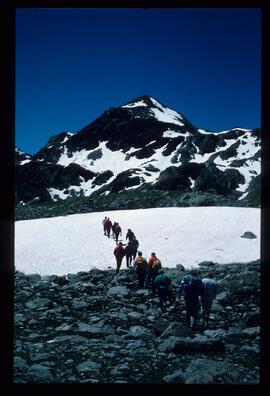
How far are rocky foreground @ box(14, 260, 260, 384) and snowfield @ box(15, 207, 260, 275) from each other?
436cm

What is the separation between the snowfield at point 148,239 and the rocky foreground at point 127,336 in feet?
14.3

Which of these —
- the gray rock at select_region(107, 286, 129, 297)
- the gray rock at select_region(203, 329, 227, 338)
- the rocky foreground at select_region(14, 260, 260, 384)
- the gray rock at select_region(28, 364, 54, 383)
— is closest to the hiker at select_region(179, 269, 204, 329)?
the rocky foreground at select_region(14, 260, 260, 384)

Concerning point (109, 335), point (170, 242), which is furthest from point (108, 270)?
point (109, 335)

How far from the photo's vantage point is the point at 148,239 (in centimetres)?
2645

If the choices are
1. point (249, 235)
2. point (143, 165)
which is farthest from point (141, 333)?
point (143, 165)

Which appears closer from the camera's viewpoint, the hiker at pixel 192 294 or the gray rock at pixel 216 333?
the gray rock at pixel 216 333

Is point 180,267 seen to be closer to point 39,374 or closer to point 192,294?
point 192,294

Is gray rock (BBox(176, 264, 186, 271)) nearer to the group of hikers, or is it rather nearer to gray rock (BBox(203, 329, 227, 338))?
the group of hikers

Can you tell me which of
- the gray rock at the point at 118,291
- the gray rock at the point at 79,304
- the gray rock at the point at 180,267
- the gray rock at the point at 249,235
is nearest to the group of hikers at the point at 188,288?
the gray rock at the point at 118,291

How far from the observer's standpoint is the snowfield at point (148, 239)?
20703mm

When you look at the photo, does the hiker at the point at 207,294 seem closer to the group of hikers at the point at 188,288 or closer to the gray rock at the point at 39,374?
the group of hikers at the point at 188,288

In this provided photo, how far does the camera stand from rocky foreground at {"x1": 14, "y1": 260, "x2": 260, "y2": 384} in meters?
7.24

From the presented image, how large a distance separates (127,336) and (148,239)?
16726 millimetres
